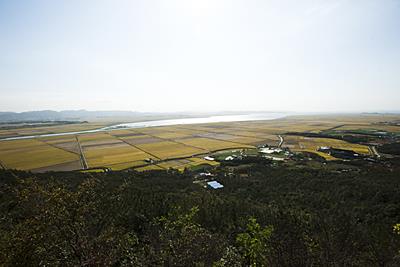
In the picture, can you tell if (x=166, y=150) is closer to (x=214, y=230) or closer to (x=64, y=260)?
(x=214, y=230)

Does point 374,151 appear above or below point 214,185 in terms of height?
above

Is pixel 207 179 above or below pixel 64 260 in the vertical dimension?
below

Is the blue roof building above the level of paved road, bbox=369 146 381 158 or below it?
below

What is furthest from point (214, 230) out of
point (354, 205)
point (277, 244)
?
point (354, 205)

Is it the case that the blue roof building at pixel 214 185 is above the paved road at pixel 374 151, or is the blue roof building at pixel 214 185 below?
below

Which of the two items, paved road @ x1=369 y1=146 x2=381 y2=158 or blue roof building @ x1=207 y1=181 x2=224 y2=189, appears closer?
blue roof building @ x1=207 y1=181 x2=224 y2=189

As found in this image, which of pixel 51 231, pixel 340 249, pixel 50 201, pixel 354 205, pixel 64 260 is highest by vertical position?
pixel 50 201

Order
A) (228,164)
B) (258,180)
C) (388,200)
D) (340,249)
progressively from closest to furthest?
(340,249) < (388,200) < (258,180) < (228,164)

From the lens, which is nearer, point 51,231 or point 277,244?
point 51,231

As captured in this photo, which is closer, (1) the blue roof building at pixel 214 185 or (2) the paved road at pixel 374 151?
(1) the blue roof building at pixel 214 185

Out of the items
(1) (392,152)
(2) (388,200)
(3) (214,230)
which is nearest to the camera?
(3) (214,230)

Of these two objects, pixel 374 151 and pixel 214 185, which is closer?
pixel 214 185
